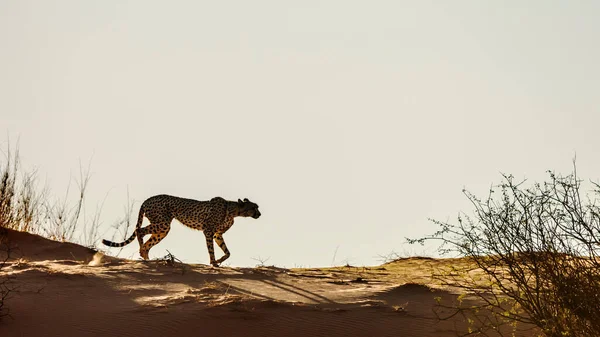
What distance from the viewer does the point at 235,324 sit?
833 centimetres

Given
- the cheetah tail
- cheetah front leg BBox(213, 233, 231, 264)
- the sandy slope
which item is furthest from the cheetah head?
the sandy slope

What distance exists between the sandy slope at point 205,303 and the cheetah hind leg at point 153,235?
2794 mm

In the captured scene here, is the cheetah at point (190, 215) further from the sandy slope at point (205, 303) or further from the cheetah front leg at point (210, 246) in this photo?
the sandy slope at point (205, 303)

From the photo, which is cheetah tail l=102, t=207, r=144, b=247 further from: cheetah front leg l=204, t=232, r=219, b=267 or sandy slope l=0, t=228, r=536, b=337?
sandy slope l=0, t=228, r=536, b=337

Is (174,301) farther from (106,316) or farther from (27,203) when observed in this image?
(27,203)

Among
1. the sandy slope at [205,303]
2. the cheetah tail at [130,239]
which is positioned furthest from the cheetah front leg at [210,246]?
the sandy slope at [205,303]

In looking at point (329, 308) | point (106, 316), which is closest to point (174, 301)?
point (106, 316)

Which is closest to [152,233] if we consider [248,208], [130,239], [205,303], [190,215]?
[130,239]

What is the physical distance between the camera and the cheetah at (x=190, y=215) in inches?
523

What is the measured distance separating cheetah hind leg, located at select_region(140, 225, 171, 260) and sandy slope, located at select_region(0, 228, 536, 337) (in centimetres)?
279

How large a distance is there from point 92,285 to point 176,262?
1.55 meters

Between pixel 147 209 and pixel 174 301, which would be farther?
pixel 147 209

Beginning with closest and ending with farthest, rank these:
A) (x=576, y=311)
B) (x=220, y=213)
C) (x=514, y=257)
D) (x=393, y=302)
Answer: (x=576, y=311)
(x=514, y=257)
(x=393, y=302)
(x=220, y=213)

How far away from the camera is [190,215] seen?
44.4 feet
